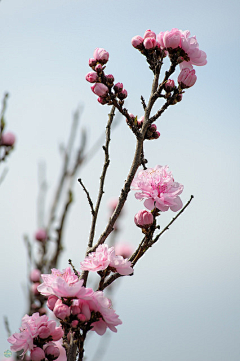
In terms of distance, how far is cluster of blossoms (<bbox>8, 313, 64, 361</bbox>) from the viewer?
Result: 1.12m

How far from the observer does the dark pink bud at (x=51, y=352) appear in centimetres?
113

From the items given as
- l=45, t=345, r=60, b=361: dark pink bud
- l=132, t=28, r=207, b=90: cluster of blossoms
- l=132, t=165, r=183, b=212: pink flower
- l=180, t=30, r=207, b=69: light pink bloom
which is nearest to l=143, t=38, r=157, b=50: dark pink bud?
l=132, t=28, r=207, b=90: cluster of blossoms

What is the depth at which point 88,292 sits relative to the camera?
1.04 m

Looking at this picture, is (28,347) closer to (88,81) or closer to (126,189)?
(126,189)

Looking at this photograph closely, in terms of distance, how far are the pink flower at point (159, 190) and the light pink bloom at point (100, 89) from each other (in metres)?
0.36

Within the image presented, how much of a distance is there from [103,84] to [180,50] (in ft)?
1.06

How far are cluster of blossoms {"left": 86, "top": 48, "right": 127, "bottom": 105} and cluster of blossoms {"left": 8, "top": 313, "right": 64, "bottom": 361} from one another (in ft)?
2.74

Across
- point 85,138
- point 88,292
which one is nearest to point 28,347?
point 88,292

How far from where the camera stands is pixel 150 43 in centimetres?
139

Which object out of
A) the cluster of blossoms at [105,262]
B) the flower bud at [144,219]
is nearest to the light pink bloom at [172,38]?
the flower bud at [144,219]

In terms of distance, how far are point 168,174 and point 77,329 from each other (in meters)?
0.60

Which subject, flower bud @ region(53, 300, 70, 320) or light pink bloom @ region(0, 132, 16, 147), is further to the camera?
light pink bloom @ region(0, 132, 16, 147)

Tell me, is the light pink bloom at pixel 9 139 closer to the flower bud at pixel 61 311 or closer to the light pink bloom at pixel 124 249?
the light pink bloom at pixel 124 249

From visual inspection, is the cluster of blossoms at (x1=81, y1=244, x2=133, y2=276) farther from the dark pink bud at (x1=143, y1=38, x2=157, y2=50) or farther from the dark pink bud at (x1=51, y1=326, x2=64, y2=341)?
the dark pink bud at (x1=143, y1=38, x2=157, y2=50)
